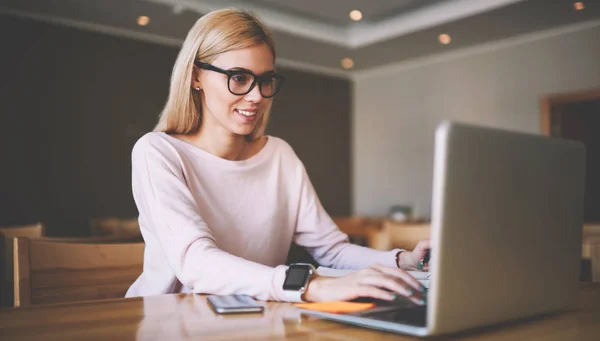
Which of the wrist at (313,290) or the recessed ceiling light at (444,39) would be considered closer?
the wrist at (313,290)

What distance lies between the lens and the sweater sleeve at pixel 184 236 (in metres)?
1.01

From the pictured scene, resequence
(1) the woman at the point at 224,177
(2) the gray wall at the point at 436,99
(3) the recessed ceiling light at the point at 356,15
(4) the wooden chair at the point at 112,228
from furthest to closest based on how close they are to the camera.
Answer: (2) the gray wall at the point at 436,99 → (3) the recessed ceiling light at the point at 356,15 → (4) the wooden chair at the point at 112,228 → (1) the woman at the point at 224,177

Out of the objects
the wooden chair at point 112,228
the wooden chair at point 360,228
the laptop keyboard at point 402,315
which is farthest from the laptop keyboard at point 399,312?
the wooden chair at point 112,228

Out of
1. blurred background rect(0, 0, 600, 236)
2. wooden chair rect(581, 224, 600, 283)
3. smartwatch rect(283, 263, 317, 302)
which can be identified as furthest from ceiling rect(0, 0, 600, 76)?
smartwatch rect(283, 263, 317, 302)

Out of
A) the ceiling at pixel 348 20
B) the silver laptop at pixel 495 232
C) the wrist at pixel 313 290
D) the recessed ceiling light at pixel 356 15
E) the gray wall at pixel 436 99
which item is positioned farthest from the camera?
the gray wall at pixel 436 99

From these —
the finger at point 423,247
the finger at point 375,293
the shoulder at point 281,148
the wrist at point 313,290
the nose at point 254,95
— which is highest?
the nose at point 254,95

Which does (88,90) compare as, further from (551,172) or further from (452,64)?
(551,172)

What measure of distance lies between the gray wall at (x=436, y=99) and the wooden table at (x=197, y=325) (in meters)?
4.87

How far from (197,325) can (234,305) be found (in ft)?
0.35

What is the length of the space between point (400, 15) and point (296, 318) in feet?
16.2

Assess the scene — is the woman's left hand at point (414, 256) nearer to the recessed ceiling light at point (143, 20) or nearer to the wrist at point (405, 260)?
the wrist at point (405, 260)

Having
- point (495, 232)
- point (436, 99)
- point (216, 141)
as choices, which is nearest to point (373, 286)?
point (495, 232)

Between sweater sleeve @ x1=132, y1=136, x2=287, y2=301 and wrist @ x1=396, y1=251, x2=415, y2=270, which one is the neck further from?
wrist @ x1=396, y1=251, x2=415, y2=270

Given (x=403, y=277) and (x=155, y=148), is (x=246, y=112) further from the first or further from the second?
(x=403, y=277)
